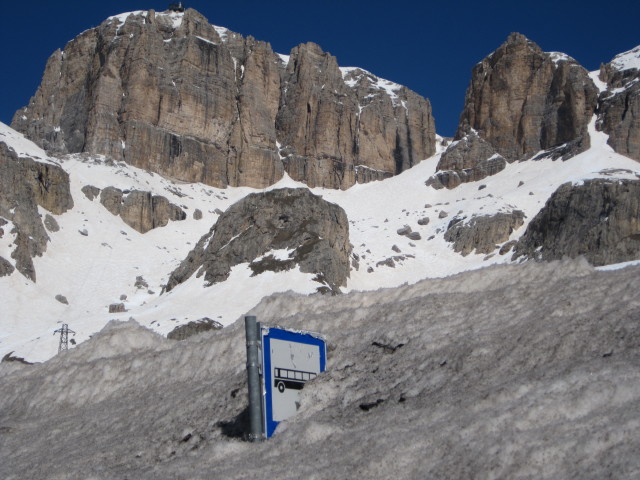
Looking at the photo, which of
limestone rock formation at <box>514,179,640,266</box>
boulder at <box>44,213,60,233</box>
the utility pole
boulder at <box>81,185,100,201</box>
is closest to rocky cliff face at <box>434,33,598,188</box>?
limestone rock formation at <box>514,179,640,266</box>

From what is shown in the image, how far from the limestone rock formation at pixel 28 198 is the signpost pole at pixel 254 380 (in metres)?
73.4

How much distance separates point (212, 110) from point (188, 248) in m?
44.2

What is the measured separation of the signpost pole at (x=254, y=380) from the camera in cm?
1528

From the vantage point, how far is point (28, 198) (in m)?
95.0

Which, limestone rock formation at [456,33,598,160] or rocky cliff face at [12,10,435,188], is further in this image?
rocky cliff face at [12,10,435,188]

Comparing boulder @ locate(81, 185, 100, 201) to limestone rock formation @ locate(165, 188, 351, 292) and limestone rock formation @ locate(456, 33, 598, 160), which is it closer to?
limestone rock formation @ locate(165, 188, 351, 292)

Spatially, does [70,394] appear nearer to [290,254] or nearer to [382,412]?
[382,412]

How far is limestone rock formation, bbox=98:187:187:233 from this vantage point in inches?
4392

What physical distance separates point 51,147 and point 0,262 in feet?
169

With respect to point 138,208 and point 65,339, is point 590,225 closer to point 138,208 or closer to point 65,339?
point 65,339

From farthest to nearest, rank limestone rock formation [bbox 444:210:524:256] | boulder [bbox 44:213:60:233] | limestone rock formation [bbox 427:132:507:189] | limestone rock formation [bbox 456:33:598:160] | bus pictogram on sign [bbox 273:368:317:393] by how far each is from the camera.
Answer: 1. limestone rock formation [bbox 427:132:507:189]
2. limestone rock formation [bbox 456:33:598:160]
3. limestone rock formation [bbox 444:210:524:256]
4. boulder [bbox 44:213:60:233]
5. bus pictogram on sign [bbox 273:368:317:393]

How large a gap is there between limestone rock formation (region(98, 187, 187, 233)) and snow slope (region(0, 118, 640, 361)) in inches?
58.7

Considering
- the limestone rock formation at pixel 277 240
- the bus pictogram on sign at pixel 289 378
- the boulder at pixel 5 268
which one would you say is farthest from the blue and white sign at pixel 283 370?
the boulder at pixel 5 268

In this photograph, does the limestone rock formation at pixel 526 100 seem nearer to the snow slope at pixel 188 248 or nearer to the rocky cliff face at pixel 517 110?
the rocky cliff face at pixel 517 110
